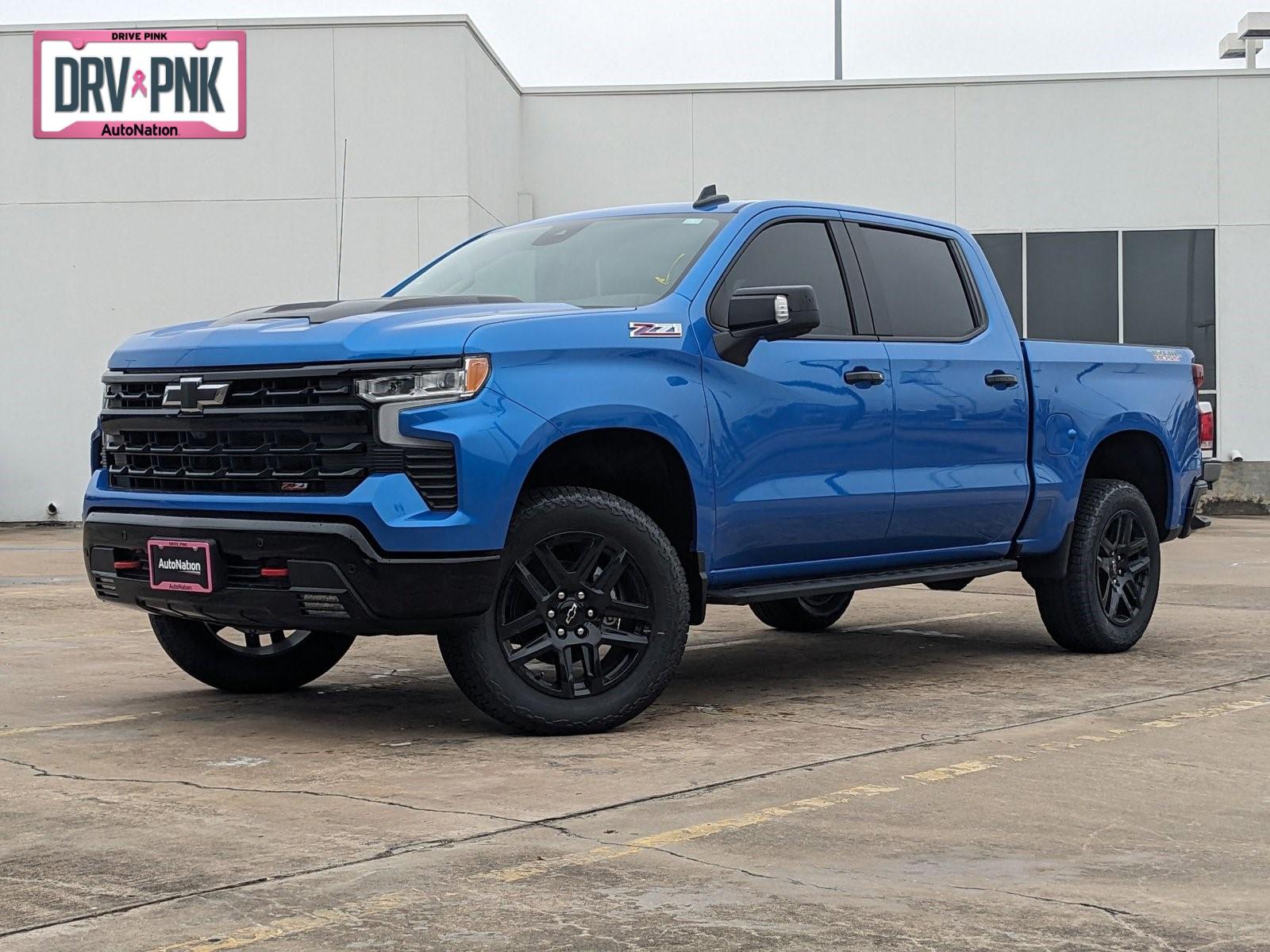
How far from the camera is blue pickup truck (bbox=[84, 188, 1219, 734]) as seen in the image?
5695mm

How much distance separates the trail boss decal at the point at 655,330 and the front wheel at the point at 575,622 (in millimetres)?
602

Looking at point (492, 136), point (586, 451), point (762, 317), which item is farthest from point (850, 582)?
point (492, 136)

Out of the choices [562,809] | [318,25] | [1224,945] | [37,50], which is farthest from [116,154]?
[1224,945]

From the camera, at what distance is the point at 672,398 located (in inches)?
247

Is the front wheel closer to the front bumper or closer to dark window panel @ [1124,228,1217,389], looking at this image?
the front bumper

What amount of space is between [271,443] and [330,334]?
43 cm

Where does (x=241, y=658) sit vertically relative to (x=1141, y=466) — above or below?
below

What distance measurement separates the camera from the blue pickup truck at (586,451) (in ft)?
18.7

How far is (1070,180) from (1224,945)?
69.4ft

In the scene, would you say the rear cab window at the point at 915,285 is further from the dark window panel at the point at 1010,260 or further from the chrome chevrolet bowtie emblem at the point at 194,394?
the dark window panel at the point at 1010,260

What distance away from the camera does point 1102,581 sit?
340 inches

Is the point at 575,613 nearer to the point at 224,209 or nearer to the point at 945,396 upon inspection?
the point at 945,396

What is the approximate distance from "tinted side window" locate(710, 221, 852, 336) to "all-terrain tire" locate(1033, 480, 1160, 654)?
6.39ft

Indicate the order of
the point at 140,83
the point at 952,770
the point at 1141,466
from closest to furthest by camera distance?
the point at 952,770
the point at 1141,466
the point at 140,83
